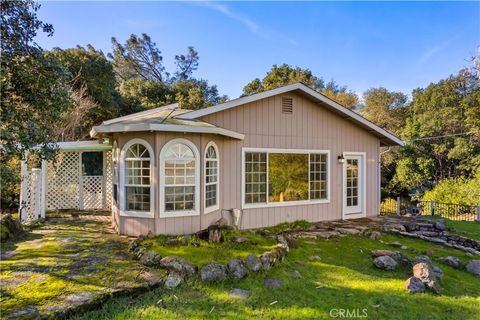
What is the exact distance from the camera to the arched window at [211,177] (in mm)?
7297

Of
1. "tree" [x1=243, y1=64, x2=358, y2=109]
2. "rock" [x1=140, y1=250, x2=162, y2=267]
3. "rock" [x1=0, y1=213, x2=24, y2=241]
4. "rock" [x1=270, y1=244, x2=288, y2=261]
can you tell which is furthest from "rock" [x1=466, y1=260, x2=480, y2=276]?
"tree" [x1=243, y1=64, x2=358, y2=109]

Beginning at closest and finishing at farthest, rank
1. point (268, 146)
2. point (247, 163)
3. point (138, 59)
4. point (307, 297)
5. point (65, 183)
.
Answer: point (307, 297) < point (247, 163) < point (268, 146) < point (65, 183) < point (138, 59)

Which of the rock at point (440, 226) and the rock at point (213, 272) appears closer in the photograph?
the rock at point (213, 272)

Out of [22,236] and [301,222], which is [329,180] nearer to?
[301,222]

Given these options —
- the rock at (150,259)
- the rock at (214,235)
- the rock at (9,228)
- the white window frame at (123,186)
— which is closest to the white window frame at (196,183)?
the white window frame at (123,186)

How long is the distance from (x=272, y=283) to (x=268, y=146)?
180 inches

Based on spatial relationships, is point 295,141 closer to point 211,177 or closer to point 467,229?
point 211,177

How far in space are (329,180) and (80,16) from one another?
9.24 m

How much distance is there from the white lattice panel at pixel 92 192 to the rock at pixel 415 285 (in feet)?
33.7

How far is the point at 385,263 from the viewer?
5.62 m

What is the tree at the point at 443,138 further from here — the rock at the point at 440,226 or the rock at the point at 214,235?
the rock at the point at 214,235

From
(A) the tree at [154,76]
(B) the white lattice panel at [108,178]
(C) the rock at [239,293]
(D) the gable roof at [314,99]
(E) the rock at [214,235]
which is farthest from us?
(A) the tree at [154,76]

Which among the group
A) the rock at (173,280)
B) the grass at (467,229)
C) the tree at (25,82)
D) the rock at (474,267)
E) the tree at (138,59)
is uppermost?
the tree at (138,59)

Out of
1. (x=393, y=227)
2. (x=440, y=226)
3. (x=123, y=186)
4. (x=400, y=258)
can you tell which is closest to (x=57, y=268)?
(x=123, y=186)
